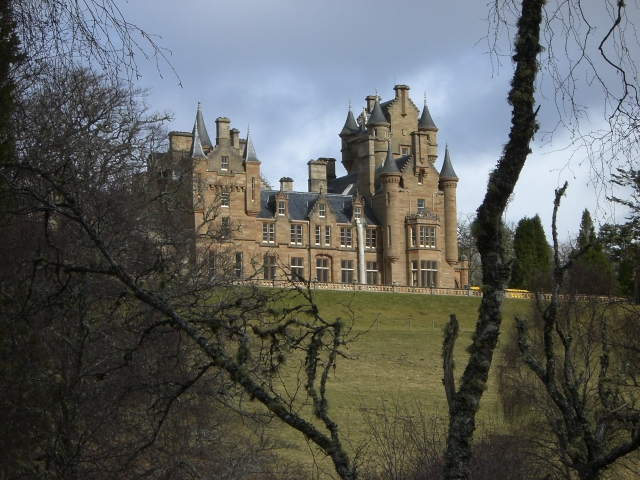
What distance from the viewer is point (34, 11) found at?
212 inches

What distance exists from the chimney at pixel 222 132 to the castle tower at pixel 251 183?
1.51m

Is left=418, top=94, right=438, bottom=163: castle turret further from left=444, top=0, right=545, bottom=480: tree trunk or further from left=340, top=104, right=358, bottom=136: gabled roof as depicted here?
left=444, top=0, right=545, bottom=480: tree trunk

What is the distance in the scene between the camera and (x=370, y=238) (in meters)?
67.8

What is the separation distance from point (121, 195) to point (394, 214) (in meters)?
51.6

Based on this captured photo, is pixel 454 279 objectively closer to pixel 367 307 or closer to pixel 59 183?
pixel 367 307

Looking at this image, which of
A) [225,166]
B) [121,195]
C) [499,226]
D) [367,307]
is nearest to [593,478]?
[499,226]

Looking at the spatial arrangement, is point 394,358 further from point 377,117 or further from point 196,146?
Result: point 377,117

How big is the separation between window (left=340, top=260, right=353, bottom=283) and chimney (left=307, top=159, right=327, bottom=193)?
25.0ft

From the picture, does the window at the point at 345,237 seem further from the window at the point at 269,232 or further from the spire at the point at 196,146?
the spire at the point at 196,146

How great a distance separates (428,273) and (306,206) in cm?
959

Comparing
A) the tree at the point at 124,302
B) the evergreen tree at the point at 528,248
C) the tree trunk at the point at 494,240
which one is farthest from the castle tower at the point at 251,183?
the tree trunk at the point at 494,240

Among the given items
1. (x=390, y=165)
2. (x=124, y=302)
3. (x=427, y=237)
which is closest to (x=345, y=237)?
(x=427, y=237)

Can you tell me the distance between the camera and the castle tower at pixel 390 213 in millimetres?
66375

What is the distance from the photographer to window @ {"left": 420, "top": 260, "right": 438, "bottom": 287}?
217 feet
